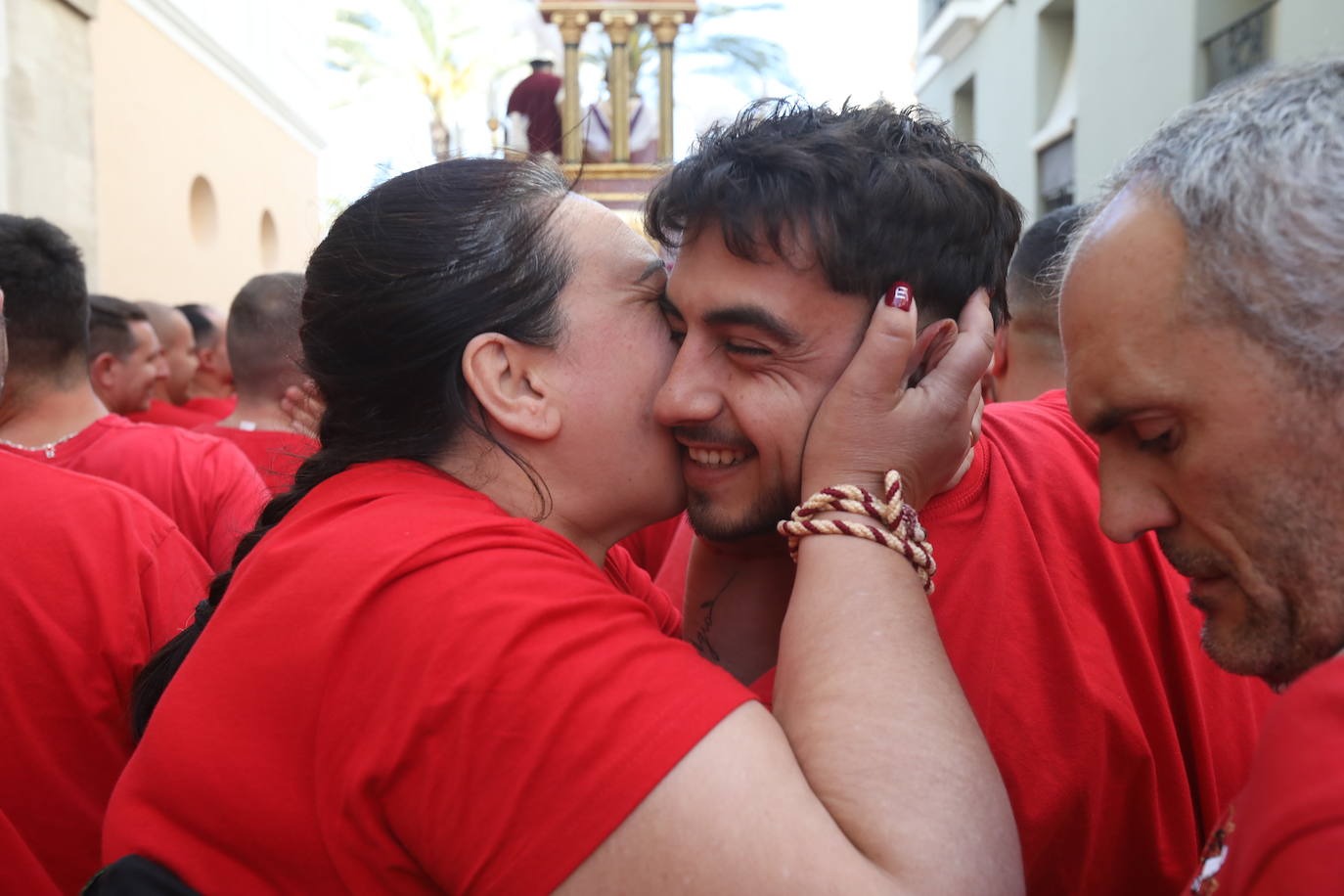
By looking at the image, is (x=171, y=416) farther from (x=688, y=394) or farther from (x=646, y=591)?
(x=688, y=394)

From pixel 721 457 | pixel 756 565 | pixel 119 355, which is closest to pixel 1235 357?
pixel 721 457

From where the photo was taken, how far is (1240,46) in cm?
882

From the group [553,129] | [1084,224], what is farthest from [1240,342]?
[553,129]

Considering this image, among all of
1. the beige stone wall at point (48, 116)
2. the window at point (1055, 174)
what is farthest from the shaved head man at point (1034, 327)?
the window at point (1055, 174)

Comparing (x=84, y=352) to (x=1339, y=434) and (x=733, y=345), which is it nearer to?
(x=733, y=345)

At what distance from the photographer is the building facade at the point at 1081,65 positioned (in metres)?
8.68

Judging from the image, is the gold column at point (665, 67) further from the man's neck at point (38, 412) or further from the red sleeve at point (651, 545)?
the red sleeve at point (651, 545)

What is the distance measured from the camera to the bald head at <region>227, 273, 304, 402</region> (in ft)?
16.2

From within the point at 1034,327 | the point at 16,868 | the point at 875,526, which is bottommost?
the point at 16,868

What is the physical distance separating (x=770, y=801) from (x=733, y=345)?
3.06 ft

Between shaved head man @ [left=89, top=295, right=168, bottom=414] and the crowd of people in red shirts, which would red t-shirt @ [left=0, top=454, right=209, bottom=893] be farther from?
shaved head man @ [left=89, top=295, right=168, bottom=414]

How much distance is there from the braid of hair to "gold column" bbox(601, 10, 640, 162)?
8.34m

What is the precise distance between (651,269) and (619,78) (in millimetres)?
8518

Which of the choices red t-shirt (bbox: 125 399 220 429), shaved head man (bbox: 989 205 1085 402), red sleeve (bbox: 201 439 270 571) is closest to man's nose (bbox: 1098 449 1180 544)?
shaved head man (bbox: 989 205 1085 402)
